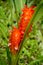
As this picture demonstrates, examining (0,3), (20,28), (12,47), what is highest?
(20,28)

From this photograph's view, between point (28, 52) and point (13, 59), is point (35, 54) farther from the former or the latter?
point (13, 59)

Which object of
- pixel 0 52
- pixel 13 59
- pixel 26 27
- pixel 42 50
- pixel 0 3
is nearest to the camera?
pixel 26 27

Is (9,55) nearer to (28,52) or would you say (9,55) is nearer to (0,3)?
(28,52)

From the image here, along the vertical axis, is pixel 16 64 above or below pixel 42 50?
above

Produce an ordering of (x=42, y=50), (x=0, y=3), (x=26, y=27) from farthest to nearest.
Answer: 1. (x=0, y=3)
2. (x=42, y=50)
3. (x=26, y=27)

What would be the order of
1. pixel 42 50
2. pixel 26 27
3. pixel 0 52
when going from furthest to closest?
pixel 42 50
pixel 0 52
pixel 26 27

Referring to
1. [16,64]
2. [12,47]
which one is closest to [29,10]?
[12,47]

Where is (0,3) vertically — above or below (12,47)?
below

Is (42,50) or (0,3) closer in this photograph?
(42,50)

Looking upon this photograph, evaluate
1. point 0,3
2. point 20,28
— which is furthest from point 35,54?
point 0,3
